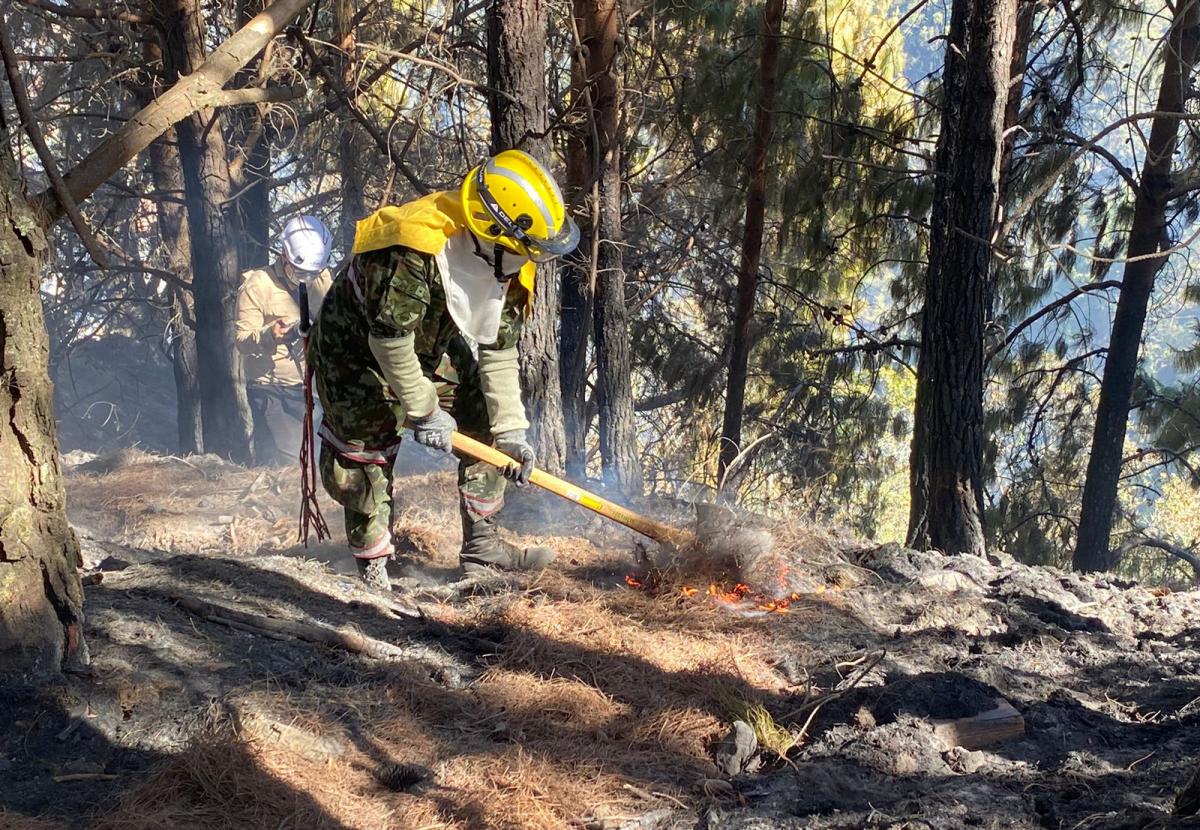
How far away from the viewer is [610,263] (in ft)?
24.3

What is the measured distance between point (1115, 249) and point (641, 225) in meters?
4.48

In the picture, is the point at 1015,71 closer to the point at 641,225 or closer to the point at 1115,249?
the point at 1115,249

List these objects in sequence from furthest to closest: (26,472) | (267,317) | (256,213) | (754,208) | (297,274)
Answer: (256,213) → (267,317) → (297,274) → (754,208) → (26,472)

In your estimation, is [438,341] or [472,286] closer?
[472,286]

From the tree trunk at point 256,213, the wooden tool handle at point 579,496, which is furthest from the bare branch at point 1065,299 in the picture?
the tree trunk at point 256,213

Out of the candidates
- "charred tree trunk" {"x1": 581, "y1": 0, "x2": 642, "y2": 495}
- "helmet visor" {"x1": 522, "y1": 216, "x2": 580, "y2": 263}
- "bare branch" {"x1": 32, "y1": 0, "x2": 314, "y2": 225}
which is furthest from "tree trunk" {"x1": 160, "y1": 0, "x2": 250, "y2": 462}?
"helmet visor" {"x1": 522, "y1": 216, "x2": 580, "y2": 263}

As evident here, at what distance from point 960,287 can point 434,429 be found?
3.21m

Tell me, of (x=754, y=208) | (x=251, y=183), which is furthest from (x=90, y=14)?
(x=754, y=208)

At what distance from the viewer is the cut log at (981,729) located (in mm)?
3141

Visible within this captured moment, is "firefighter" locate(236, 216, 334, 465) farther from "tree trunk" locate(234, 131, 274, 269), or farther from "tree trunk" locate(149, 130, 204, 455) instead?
"tree trunk" locate(234, 131, 274, 269)

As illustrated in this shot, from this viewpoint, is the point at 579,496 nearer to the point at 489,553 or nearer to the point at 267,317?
the point at 489,553

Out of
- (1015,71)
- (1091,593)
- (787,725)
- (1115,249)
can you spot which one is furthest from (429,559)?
(1115,249)

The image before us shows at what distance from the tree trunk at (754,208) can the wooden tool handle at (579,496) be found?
2.19m

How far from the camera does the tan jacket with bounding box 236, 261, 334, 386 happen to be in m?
10.2
